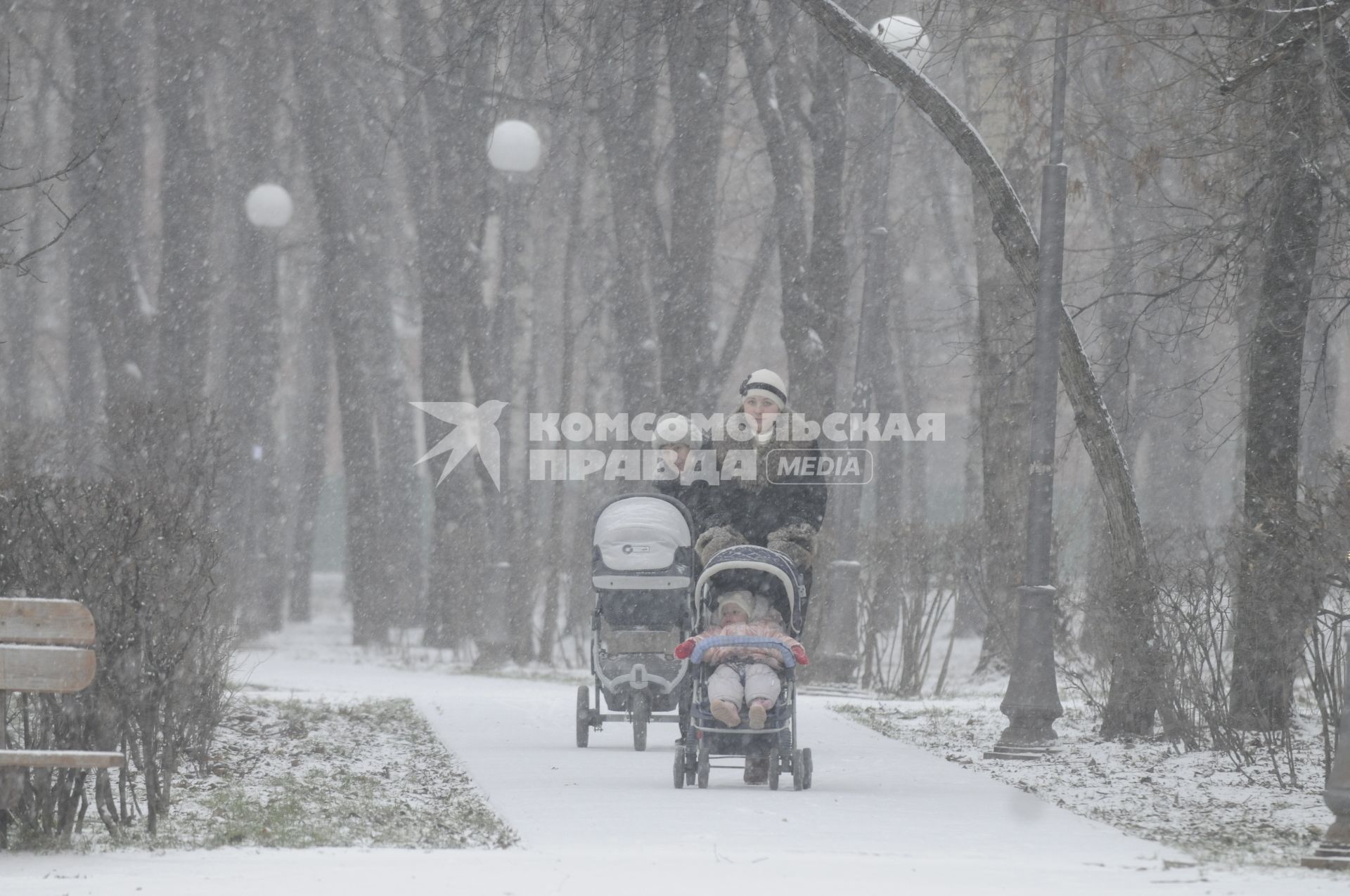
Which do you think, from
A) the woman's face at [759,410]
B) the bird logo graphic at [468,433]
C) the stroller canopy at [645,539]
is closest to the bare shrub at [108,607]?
the stroller canopy at [645,539]

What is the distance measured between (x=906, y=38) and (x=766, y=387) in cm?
368

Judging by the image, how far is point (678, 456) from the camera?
32.4 feet

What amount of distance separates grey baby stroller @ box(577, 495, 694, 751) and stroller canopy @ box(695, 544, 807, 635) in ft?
2.97

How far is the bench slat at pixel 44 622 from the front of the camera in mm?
6230

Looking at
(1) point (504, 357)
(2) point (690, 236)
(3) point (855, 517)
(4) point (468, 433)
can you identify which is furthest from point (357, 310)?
(3) point (855, 517)

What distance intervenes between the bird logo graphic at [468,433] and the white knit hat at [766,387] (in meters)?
16.2

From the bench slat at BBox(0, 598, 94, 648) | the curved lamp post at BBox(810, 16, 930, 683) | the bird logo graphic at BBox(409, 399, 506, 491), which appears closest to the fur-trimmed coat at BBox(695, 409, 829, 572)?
the bench slat at BBox(0, 598, 94, 648)

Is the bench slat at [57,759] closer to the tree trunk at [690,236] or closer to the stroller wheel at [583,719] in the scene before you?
the stroller wheel at [583,719]

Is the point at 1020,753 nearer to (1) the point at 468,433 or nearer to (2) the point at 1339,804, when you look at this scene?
(2) the point at 1339,804

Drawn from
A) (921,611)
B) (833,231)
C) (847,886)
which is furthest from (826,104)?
(847,886)

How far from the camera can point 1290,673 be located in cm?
910

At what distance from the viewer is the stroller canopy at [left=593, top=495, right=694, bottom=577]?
980 centimetres

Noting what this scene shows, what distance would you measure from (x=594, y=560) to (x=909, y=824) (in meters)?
3.33

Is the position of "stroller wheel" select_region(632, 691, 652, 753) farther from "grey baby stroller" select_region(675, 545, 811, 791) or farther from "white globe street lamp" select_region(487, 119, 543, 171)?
"white globe street lamp" select_region(487, 119, 543, 171)
